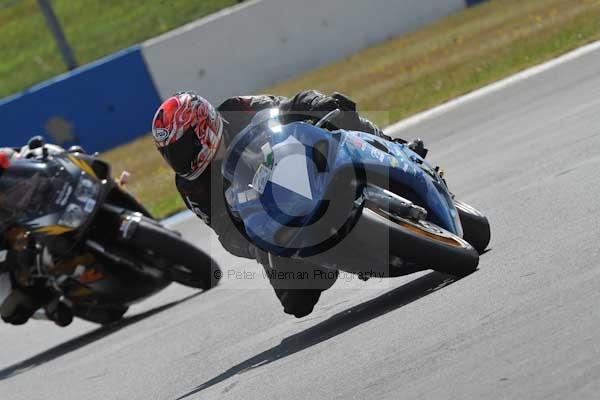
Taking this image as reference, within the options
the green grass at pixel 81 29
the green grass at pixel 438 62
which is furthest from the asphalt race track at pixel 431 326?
the green grass at pixel 81 29

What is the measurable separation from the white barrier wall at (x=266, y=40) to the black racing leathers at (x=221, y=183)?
13.6 m

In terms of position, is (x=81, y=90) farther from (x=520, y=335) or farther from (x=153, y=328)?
(x=520, y=335)

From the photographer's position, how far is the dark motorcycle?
8.92m

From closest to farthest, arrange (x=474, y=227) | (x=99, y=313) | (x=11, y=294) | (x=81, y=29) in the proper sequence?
(x=474, y=227)
(x=11, y=294)
(x=99, y=313)
(x=81, y=29)

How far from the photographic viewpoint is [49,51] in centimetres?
2589

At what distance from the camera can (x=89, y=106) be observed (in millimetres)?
20500

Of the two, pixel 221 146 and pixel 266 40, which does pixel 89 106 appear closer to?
pixel 266 40

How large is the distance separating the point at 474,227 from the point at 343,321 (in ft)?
3.12

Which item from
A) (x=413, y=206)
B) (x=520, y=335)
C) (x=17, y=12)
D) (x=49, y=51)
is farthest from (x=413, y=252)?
(x=17, y=12)

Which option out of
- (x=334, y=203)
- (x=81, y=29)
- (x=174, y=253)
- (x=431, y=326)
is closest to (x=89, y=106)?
(x=81, y=29)

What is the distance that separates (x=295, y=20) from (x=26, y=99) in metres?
4.81

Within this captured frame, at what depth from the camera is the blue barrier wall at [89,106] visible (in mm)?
20344

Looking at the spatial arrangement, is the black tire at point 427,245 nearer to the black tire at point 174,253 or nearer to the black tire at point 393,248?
the black tire at point 393,248

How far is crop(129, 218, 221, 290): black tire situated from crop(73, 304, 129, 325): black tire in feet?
2.33
